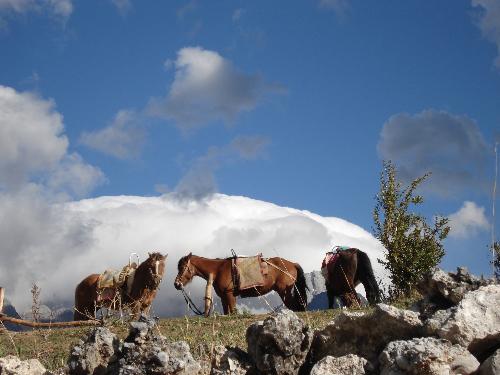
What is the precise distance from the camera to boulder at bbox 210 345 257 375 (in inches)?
214

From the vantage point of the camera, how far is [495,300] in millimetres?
5176

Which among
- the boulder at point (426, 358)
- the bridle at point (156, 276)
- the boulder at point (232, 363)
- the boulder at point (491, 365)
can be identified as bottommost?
the boulder at point (491, 365)

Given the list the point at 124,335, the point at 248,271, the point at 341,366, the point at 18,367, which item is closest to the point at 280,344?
the point at 341,366

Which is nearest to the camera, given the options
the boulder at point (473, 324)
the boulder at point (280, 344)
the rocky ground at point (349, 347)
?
the rocky ground at point (349, 347)

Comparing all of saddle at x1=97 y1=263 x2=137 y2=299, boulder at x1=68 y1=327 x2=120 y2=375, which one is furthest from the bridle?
boulder at x1=68 y1=327 x2=120 y2=375

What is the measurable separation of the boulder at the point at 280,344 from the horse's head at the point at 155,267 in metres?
15.8

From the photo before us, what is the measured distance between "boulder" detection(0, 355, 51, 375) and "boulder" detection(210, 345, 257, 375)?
5.06 ft

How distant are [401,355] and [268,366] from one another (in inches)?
45.3

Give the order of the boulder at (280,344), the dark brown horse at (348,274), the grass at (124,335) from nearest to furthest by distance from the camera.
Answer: the boulder at (280,344), the grass at (124,335), the dark brown horse at (348,274)

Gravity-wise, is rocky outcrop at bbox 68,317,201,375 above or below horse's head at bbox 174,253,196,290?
below

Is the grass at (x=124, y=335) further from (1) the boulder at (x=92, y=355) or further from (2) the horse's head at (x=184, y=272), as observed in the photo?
(2) the horse's head at (x=184, y=272)

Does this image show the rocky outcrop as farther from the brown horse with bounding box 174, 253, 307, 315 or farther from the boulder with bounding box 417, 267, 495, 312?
the brown horse with bounding box 174, 253, 307, 315

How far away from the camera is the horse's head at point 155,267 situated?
830 inches

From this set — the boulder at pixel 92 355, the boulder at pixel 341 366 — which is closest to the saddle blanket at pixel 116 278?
the boulder at pixel 92 355
